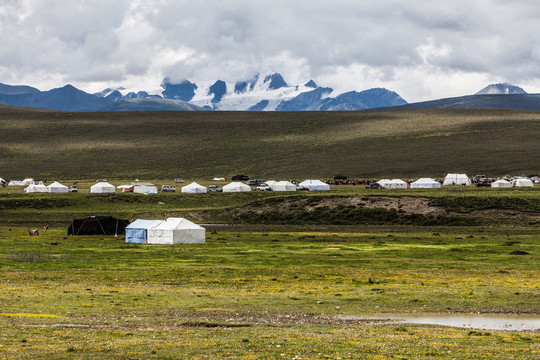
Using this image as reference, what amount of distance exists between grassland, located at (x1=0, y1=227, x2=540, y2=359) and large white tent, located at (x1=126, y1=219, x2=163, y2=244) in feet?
10.9

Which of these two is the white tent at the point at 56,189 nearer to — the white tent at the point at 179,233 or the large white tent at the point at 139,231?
the large white tent at the point at 139,231

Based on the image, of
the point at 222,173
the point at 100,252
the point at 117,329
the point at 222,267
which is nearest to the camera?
the point at 117,329

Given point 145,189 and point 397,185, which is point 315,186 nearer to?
point 397,185

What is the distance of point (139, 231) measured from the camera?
6562 centimetres

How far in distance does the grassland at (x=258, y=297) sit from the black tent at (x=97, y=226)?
10.9 metres

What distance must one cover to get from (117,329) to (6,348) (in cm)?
467

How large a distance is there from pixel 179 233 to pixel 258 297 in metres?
33.2

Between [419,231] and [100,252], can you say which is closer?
[100,252]

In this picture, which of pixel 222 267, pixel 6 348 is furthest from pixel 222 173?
pixel 6 348

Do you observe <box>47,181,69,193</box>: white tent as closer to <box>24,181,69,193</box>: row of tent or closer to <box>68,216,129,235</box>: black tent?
<box>24,181,69,193</box>: row of tent

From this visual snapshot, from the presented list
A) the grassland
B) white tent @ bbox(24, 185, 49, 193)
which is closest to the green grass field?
the grassland

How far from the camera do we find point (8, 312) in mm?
26266

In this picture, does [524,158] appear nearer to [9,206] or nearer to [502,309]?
[9,206]

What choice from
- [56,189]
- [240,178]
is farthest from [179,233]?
[240,178]
